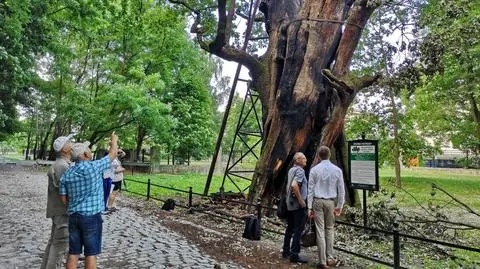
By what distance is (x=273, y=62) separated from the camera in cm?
1248

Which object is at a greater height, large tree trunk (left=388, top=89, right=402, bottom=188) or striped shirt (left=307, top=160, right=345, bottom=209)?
large tree trunk (left=388, top=89, right=402, bottom=188)

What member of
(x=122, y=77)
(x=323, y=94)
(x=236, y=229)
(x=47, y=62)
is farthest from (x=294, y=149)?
(x=47, y=62)

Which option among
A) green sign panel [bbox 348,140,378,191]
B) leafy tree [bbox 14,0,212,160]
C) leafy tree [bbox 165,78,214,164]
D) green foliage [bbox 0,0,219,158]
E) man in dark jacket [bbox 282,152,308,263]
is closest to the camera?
man in dark jacket [bbox 282,152,308,263]

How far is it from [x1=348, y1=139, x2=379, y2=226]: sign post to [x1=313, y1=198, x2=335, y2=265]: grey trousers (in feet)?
6.96

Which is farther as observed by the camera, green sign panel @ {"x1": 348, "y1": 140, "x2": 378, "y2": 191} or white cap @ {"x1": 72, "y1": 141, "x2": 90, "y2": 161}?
green sign panel @ {"x1": 348, "y1": 140, "x2": 378, "y2": 191}

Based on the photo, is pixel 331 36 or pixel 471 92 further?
pixel 471 92

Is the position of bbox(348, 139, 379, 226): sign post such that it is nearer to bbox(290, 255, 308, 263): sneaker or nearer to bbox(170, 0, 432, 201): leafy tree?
bbox(170, 0, 432, 201): leafy tree

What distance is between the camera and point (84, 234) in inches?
179

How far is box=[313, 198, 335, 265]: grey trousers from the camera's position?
647cm

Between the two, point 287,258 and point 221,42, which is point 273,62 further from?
point 287,258

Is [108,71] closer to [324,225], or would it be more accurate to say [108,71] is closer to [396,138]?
[396,138]

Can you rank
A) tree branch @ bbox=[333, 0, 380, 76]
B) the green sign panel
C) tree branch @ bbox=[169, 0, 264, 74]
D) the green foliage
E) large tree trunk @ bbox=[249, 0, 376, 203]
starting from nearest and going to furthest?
the green sign panel < tree branch @ bbox=[333, 0, 380, 76] < large tree trunk @ bbox=[249, 0, 376, 203] < tree branch @ bbox=[169, 0, 264, 74] < the green foliage

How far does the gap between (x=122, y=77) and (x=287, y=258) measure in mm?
23819

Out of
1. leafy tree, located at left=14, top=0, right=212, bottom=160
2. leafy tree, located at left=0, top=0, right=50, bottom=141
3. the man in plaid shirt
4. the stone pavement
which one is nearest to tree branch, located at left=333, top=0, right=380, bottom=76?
the stone pavement
